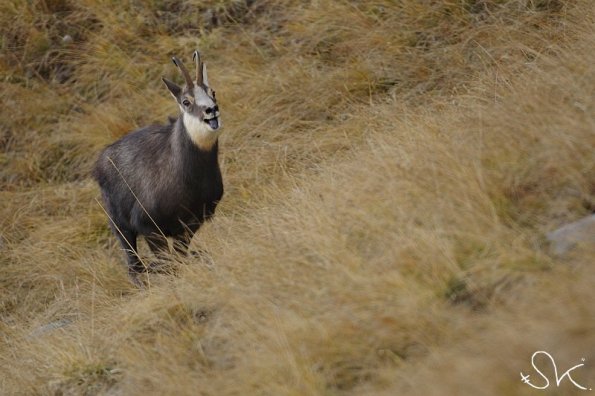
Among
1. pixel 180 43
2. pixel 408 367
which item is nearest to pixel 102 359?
pixel 408 367

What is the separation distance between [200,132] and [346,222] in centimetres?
159

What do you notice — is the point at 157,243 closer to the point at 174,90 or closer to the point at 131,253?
the point at 131,253

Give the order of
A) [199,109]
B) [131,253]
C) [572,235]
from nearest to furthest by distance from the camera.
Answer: [572,235] → [199,109] → [131,253]

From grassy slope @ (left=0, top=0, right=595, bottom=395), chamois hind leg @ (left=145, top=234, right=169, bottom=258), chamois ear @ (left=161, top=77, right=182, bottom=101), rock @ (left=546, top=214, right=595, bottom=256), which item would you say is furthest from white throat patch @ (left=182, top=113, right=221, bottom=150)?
rock @ (left=546, top=214, right=595, bottom=256)

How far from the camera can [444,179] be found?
165 inches

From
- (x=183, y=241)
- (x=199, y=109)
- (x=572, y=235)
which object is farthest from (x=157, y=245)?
(x=572, y=235)

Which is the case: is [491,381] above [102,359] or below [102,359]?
above

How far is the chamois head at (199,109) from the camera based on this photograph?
17.9ft

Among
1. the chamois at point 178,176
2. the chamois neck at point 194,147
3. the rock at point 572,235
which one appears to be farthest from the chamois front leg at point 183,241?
the rock at point 572,235

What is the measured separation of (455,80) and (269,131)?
4.86ft

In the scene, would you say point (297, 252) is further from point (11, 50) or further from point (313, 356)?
point (11, 50)

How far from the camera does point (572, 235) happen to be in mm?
3586

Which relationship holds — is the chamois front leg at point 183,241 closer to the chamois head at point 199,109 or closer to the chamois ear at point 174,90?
the chamois head at point 199,109

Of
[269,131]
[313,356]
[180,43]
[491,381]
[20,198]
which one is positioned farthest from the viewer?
[180,43]
